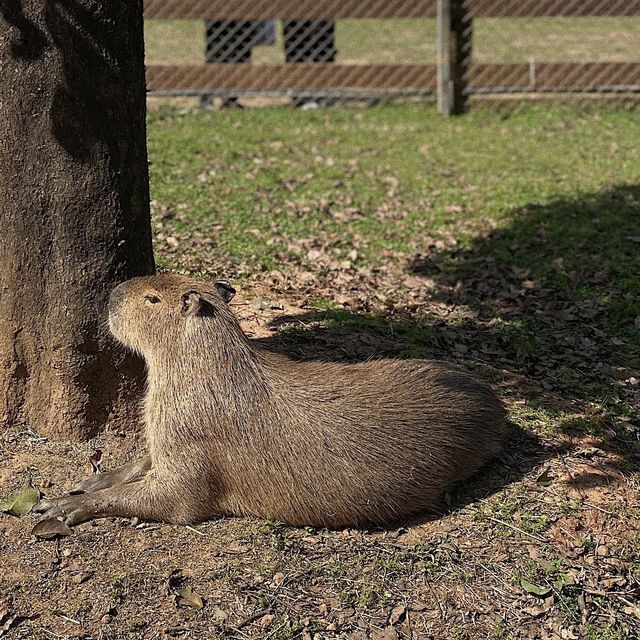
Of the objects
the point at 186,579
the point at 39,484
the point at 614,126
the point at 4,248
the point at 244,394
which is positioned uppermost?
the point at 614,126

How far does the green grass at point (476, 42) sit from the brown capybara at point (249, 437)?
10.9 m

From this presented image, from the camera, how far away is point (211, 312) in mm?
3611

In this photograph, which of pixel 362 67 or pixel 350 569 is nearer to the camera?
pixel 350 569

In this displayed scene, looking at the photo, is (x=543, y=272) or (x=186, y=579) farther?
(x=543, y=272)

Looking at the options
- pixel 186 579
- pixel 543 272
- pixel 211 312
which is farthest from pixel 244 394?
pixel 543 272

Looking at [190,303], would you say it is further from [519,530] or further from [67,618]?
[519,530]

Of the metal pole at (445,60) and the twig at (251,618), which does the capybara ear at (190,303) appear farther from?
the metal pole at (445,60)

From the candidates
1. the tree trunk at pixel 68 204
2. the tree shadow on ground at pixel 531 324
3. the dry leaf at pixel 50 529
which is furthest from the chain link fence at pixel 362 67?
the dry leaf at pixel 50 529

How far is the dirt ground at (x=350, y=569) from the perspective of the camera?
10.4ft

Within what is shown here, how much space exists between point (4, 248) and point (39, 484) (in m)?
0.93

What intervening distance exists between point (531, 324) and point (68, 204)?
2.92 metres

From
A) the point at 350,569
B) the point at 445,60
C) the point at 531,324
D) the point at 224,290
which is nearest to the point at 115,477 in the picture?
the point at 224,290

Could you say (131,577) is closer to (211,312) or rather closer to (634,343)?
(211,312)

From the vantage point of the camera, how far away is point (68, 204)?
3.62 metres
